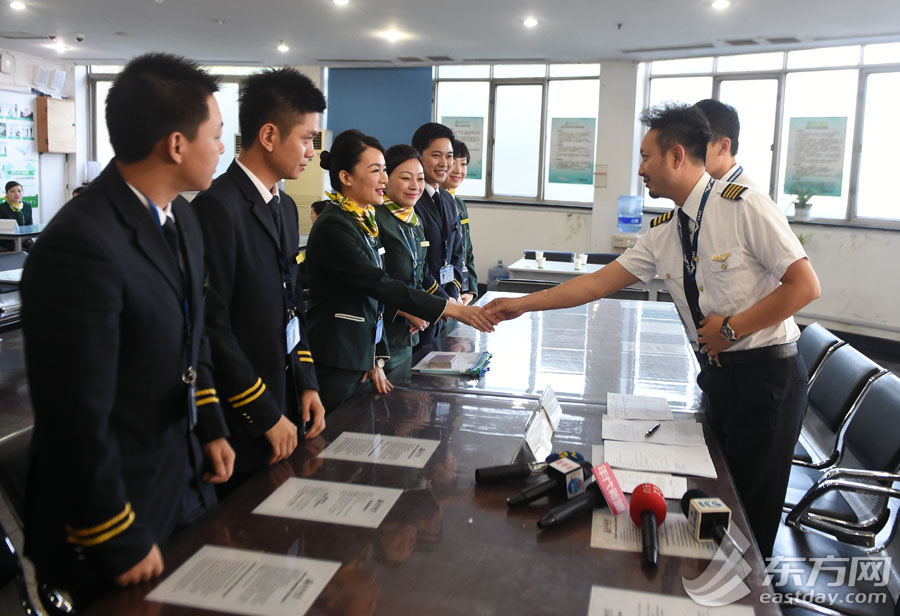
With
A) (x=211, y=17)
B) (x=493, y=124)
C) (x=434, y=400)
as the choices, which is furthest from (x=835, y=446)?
(x=493, y=124)

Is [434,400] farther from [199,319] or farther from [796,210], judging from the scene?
[796,210]

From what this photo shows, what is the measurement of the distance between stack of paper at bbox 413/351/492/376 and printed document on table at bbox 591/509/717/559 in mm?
1148

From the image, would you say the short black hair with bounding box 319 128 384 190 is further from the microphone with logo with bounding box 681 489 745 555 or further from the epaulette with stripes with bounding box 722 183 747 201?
the microphone with logo with bounding box 681 489 745 555

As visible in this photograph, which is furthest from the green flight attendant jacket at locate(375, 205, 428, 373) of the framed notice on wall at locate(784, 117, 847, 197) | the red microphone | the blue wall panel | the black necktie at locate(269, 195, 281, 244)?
the blue wall panel

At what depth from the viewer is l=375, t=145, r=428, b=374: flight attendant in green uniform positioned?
9.64ft

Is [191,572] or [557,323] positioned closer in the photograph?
[191,572]

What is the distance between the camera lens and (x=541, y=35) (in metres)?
7.62

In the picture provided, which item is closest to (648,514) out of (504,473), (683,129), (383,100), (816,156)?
(504,473)

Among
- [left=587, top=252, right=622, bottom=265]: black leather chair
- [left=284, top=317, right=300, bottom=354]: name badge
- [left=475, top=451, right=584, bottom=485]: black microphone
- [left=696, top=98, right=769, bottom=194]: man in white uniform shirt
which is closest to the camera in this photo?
[left=475, top=451, right=584, bottom=485]: black microphone

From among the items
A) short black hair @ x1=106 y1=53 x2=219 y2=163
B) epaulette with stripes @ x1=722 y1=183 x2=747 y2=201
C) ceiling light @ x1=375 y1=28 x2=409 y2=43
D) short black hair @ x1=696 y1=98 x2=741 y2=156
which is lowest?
epaulette with stripes @ x1=722 y1=183 x2=747 y2=201

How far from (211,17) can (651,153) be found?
6632 millimetres

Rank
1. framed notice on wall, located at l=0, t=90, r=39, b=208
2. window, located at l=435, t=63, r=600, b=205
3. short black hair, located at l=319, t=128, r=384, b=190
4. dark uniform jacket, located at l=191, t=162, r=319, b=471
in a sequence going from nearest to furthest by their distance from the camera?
dark uniform jacket, located at l=191, t=162, r=319, b=471 < short black hair, located at l=319, t=128, r=384, b=190 < window, located at l=435, t=63, r=600, b=205 < framed notice on wall, located at l=0, t=90, r=39, b=208

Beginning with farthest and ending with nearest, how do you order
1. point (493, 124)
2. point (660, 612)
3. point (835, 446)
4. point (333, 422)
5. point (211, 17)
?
point (493, 124) < point (211, 17) < point (835, 446) < point (333, 422) < point (660, 612)

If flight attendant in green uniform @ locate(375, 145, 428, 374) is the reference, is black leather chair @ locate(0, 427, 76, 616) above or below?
below
